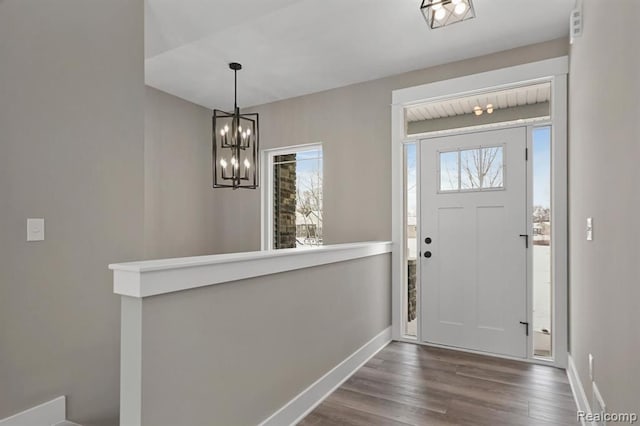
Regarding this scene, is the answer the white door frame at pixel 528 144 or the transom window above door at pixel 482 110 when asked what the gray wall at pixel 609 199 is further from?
the transom window above door at pixel 482 110

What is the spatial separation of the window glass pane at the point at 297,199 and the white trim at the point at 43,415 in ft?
9.09

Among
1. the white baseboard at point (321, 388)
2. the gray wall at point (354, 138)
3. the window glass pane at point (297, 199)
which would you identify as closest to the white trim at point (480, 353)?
the white baseboard at point (321, 388)

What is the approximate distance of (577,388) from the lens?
2441 millimetres

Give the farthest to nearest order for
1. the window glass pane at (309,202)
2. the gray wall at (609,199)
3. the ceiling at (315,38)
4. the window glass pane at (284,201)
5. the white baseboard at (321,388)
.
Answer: the window glass pane at (284,201)
the window glass pane at (309,202)
the ceiling at (315,38)
the white baseboard at (321,388)
the gray wall at (609,199)

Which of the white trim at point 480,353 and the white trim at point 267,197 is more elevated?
the white trim at point 267,197

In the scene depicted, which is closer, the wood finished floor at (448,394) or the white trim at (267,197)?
the wood finished floor at (448,394)

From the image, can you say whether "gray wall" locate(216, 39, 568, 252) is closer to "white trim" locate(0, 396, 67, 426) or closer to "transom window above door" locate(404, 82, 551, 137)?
"transom window above door" locate(404, 82, 551, 137)

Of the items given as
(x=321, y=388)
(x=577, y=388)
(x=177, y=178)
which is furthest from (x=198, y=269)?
(x=177, y=178)

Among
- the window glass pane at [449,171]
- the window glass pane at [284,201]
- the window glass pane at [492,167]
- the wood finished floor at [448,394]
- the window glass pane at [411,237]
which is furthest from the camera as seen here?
the window glass pane at [284,201]

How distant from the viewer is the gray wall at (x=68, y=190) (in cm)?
181

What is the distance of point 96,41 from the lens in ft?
7.03

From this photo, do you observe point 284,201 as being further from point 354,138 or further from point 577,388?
point 577,388

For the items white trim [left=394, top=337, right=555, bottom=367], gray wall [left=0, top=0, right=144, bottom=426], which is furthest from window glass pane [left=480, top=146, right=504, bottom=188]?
gray wall [left=0, top=0, right=144, bottom=426]

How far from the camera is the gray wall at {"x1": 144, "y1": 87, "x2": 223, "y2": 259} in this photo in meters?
4.11
